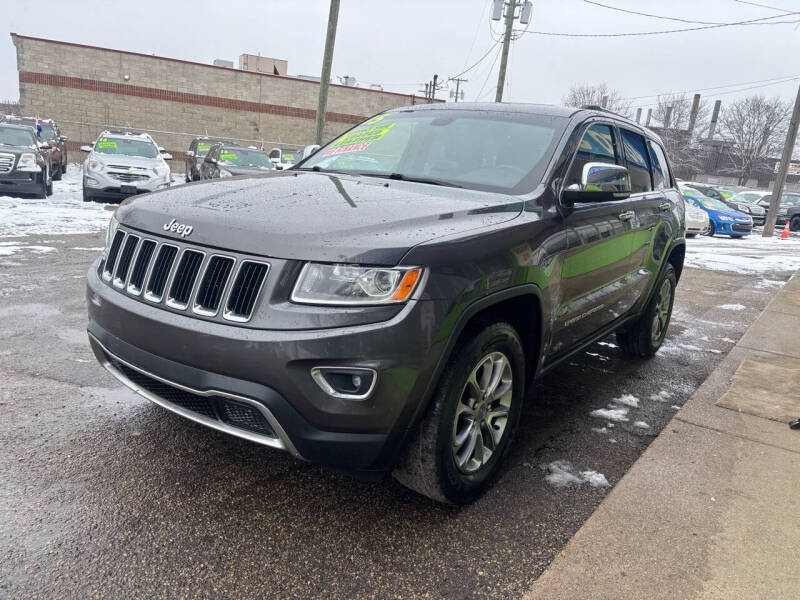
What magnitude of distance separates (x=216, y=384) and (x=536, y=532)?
1.43 metres

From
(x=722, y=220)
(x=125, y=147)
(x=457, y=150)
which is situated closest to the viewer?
(x=457, y=150)

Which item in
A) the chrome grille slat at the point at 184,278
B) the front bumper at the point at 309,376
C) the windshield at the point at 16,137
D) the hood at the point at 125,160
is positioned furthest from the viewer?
the windshield at the point at 16,137

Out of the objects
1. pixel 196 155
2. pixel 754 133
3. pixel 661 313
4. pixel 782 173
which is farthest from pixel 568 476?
pixel 754 133

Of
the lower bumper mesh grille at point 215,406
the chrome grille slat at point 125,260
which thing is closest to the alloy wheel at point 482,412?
the lower bumper mesh grille at point 215,406

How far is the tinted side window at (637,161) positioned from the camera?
4.30m

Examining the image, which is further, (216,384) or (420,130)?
(420,130)

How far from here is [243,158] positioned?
15242 mm

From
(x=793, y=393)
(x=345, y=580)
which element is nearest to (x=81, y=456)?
(x=345, y=580)

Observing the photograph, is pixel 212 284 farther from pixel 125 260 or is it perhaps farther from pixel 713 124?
pixel 713 124

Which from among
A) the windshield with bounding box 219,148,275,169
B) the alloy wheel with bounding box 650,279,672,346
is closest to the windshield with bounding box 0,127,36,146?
the windshield with bounding box 219,148,275,169

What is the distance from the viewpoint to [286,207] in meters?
2.55

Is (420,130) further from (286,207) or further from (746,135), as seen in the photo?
(746,135)

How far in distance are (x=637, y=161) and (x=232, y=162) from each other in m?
12.0

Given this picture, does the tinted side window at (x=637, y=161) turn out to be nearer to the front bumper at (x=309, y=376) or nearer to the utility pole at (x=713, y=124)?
the front bumper at (x=309, y=376)
